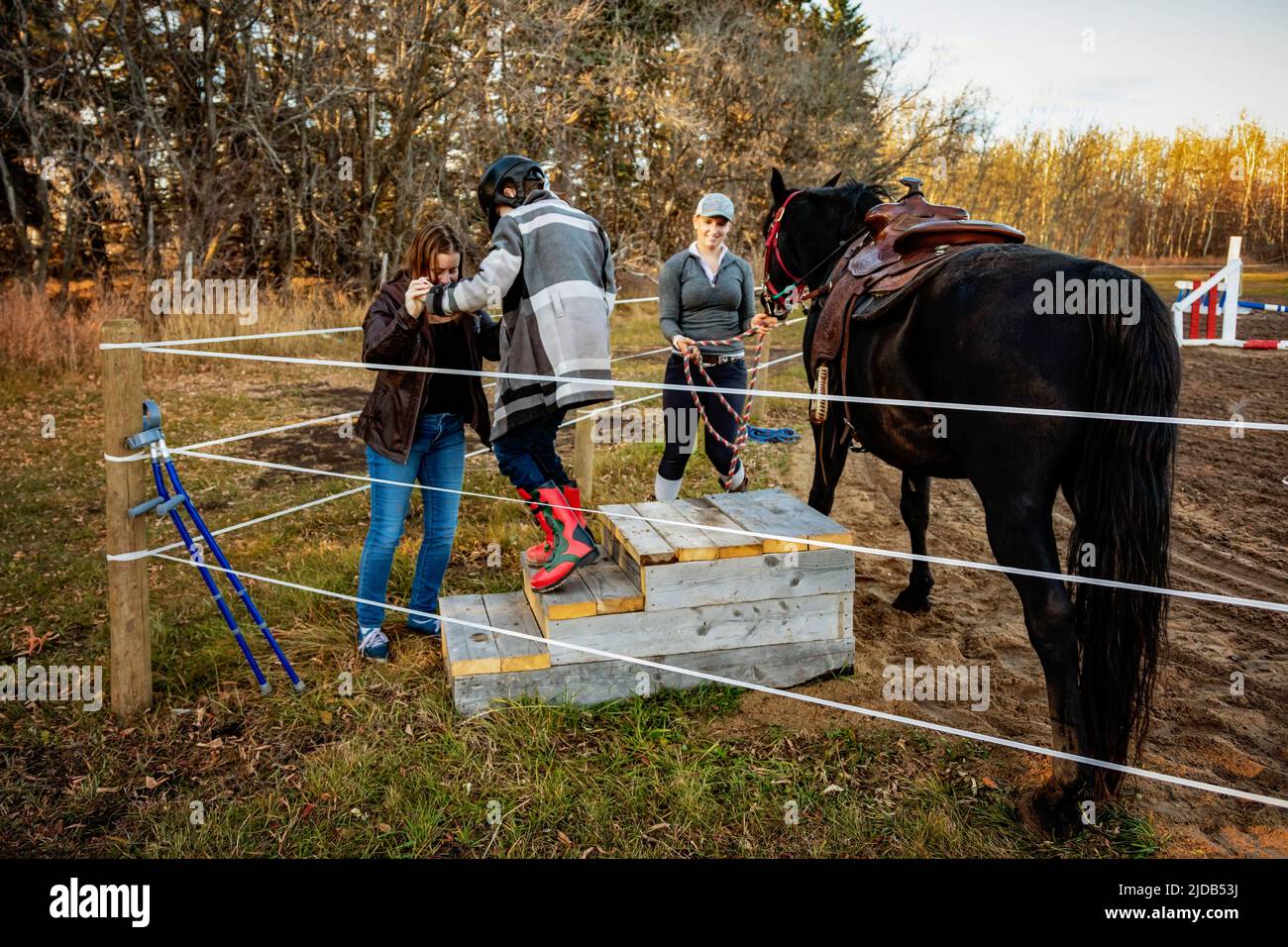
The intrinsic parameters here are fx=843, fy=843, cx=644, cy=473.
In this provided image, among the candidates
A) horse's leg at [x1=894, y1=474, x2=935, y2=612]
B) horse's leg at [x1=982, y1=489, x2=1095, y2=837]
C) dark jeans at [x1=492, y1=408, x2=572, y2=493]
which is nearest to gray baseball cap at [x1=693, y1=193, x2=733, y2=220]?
horse's leg at [x1=894, y1=474, x2=935, y2=612]

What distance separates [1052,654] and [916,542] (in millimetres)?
1708

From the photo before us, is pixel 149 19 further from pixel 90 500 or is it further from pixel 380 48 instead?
pixel 90 500

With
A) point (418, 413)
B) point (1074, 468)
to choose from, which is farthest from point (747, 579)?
point (418, 413)

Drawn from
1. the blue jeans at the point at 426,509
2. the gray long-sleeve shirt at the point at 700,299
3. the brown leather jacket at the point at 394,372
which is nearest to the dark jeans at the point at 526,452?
the brown leather jacket at the point at 394,372

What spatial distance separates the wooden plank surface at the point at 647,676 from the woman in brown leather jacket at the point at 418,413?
0.74 m

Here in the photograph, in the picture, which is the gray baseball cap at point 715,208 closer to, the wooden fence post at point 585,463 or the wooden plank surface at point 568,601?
the wooden fence post at point 585,463

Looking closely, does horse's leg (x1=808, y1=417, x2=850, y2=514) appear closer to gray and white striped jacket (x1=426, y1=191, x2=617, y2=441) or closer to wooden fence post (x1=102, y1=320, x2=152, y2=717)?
gray and white striped jacket (x1=426, y1=191, x2=617, y2=441)

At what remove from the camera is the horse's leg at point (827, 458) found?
3983 mm

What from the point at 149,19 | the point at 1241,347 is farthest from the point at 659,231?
the point at 1241,347

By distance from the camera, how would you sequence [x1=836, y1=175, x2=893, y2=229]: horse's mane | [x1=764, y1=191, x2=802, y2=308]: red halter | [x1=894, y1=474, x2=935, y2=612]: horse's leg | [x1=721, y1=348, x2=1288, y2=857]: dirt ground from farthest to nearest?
[x1=764, y1=191, x2=802, y2=308]: red halter < [x1=836, y1=175, x2=893, y2=229]: horse's mane < [x1=894, y1=474, x2=935, y2=612]: horse's leg < [x1=721, y1=348, x2=1288, y2=857]: dirt ground

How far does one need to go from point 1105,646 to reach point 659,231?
699 inches

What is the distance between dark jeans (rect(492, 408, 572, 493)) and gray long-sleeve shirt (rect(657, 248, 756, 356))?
5.38 ft

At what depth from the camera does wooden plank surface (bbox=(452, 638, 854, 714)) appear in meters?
3.29

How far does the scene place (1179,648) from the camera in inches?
151
